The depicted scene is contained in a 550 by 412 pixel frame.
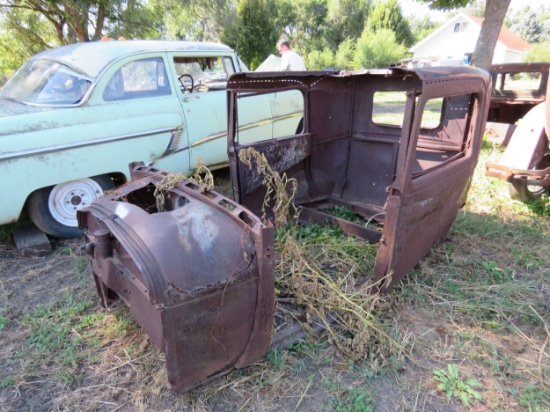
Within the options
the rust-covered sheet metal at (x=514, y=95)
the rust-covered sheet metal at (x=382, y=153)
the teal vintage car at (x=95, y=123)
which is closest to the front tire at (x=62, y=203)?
the teal vintage car at (x=95, y=123)

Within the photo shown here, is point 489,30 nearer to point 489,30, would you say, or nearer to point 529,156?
point 489,30

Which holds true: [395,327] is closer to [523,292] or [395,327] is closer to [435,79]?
[523,292]

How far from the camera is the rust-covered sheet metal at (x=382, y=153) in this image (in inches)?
97.3

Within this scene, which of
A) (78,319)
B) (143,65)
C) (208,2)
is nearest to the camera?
(78,319)

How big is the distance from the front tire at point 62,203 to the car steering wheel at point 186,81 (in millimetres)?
1683

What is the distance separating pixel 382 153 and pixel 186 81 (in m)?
2.84

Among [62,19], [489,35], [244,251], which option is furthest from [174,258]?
[62,19]

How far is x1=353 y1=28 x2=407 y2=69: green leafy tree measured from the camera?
29578 mm

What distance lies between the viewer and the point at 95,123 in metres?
3.84

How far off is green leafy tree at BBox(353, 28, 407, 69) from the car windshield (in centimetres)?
2837

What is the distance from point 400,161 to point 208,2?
18.1m

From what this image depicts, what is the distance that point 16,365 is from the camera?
2365mm

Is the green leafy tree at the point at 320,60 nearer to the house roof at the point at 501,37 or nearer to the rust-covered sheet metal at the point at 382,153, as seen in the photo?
the house roof at the point at 501,37

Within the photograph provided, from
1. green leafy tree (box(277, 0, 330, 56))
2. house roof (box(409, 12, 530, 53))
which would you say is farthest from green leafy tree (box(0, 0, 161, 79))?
house roof (box(409, 12, 530, 53))
